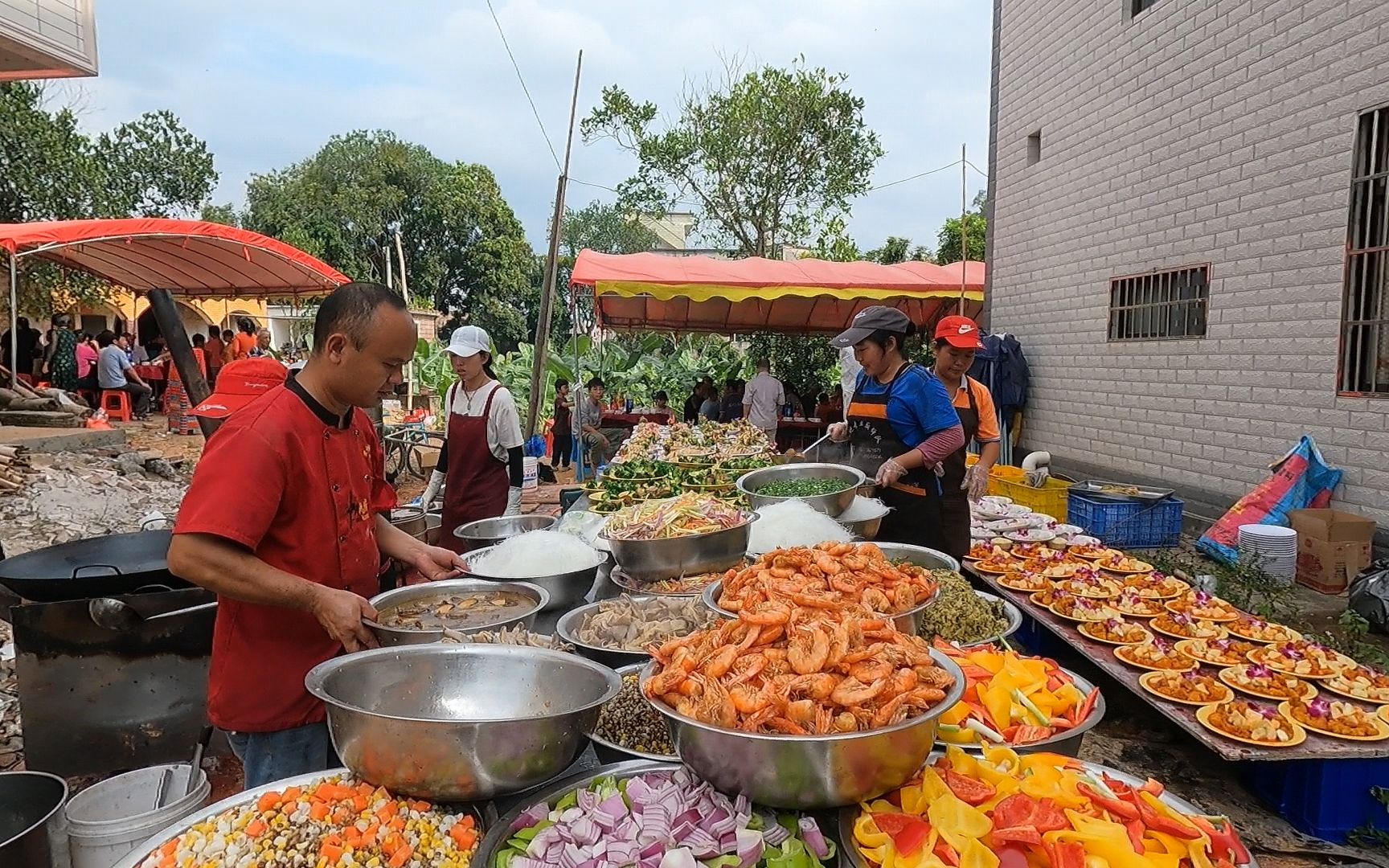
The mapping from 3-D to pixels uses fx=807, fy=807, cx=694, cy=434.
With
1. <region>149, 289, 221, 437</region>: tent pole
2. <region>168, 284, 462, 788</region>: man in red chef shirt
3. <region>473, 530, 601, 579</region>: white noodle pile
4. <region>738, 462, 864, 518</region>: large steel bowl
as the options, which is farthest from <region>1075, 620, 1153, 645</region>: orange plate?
<region>149, 289, 221, 437</region>: tent pole

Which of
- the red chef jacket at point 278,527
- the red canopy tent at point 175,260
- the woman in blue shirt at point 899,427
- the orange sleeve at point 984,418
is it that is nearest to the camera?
the red chef jacket at point 278,527

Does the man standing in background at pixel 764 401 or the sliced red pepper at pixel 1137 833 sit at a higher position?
the man standing in background at pixel 764 401

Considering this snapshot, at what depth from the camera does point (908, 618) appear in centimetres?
245

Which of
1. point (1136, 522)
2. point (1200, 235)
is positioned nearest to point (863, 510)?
point (1136, 522)

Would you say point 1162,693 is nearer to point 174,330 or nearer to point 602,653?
point 602,653

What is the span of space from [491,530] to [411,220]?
35.5 metres

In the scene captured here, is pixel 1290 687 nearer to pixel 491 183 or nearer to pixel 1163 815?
pixel 1163 815

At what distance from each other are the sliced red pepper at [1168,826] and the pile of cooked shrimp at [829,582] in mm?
803

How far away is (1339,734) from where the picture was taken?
10.5ft

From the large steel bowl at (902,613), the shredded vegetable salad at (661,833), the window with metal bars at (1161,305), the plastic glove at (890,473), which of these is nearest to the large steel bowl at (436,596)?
the large steel bowl at (902,613)

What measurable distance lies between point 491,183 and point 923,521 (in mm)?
38082

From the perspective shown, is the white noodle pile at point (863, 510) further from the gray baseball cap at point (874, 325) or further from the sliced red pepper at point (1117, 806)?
the sliced red pepper at point (1117, 806)

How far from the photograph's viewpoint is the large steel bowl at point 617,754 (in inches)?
75.2

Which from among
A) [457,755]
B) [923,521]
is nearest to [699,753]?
[457,755]
